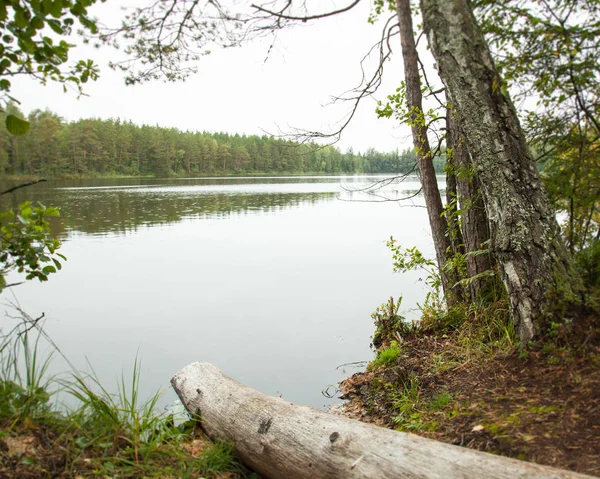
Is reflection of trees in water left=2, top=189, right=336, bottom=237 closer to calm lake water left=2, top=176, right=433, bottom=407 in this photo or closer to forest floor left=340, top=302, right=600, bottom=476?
calm lake water left=2, top=176, right=433, bottom=407

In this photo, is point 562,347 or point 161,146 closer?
point 562,347

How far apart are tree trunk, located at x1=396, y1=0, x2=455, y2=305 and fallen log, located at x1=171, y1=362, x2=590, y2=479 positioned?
3.29 metres

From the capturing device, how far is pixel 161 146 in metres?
82.6

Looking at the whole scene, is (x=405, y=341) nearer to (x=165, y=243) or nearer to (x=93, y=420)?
(x=93, y=420)

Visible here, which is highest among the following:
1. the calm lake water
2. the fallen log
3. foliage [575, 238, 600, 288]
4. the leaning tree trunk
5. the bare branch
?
the bare branch

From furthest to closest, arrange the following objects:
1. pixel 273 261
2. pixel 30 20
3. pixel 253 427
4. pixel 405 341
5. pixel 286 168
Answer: pixel 286 168, pixel 273 261, pixel 405 341, pixel 253 427, pixel 30 20

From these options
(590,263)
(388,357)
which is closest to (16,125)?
(590,263)

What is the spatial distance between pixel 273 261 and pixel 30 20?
10.1 meters

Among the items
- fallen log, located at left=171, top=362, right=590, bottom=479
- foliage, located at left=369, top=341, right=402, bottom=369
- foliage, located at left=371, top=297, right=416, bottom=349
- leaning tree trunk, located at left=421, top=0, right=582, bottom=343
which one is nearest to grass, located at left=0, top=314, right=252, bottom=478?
fallen log, located at left=171, top=362, right=590, bottom=479

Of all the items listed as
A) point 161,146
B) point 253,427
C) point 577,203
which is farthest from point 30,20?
point 161,146

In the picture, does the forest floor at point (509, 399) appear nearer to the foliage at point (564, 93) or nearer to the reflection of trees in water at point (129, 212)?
the foliage at point (564, 93)

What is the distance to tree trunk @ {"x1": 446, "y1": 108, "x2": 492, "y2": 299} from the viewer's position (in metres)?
4.67

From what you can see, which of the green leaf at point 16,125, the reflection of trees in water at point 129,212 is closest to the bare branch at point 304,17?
the green leaf at point 16,125

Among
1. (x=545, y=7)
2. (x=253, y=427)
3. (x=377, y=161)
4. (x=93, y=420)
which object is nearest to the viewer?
(x=93, y=420)
